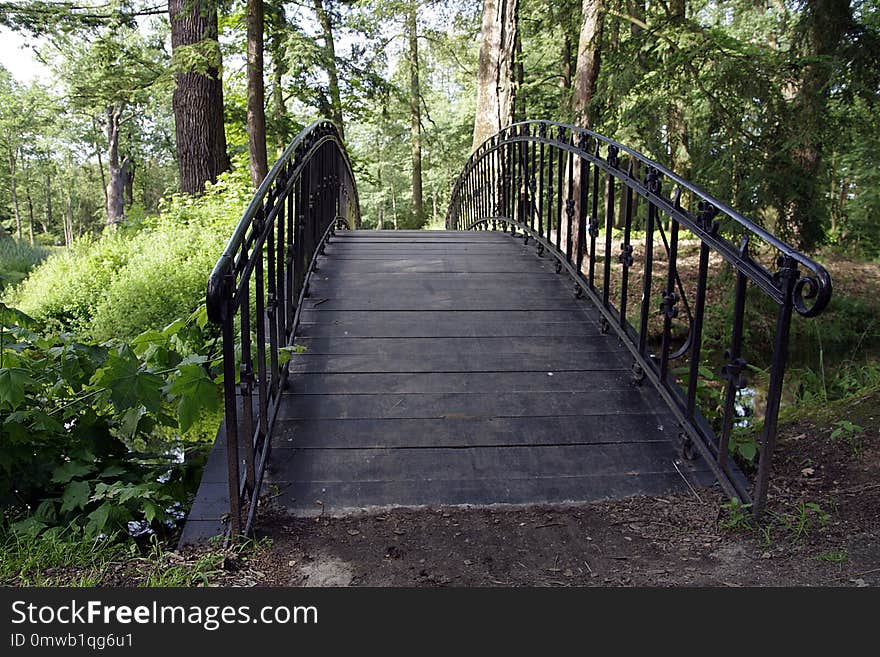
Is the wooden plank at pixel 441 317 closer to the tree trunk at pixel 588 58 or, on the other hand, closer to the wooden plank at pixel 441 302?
the wooden plank at pixel 441 302

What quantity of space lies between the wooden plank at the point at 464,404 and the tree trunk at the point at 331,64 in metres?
8.64

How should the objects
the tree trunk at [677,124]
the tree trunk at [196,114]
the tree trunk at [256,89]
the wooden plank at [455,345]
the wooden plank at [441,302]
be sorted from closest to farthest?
the wooden plank at [455,345] < the wooden plank at [441,302] < the tree trunk at [677,124] < the tree trunk at [256,89] < the tree trunk at [196,114]

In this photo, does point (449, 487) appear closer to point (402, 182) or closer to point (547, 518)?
point (547, 518)

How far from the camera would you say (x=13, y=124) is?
1481 inches

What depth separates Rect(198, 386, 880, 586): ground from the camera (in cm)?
250

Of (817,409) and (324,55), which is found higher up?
(324,55)

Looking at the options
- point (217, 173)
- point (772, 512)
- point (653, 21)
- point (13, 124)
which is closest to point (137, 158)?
point (13, 124)

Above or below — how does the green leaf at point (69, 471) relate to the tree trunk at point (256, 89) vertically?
below

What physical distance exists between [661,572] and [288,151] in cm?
314

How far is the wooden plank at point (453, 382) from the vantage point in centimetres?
391

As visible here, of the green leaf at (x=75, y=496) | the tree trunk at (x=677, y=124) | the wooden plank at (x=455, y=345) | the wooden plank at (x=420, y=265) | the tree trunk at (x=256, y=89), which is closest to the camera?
the green leaf at (x=75, y=496)

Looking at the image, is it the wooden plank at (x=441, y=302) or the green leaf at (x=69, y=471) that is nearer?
the green leaf at (x=69, y=471)

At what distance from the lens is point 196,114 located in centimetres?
1087

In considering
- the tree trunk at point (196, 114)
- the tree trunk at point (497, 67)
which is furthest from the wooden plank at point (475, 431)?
the tree trunk at point (196, 114)
